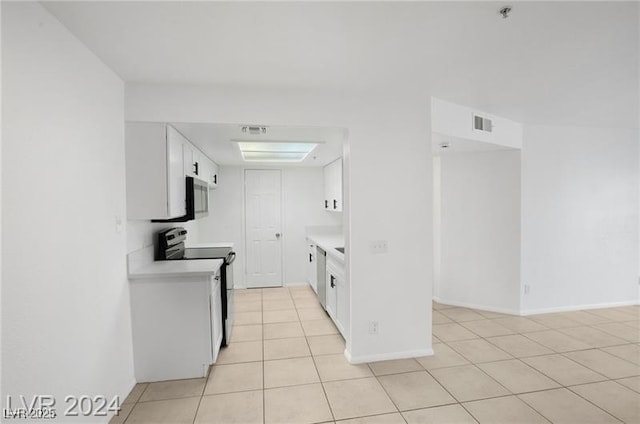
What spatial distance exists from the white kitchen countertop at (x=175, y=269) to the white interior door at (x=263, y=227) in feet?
8.49

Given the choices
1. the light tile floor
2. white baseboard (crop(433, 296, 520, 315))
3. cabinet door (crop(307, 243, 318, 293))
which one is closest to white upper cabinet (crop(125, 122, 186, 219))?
the light tile floor

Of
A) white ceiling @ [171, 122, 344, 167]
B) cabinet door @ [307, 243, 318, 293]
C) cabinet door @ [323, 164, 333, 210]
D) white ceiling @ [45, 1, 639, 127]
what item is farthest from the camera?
cabinet door @ [323, 164, 333, 210]

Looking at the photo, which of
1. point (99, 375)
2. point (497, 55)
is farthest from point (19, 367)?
point (497, 55)

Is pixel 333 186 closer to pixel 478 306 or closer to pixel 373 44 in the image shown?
pixel 478 306

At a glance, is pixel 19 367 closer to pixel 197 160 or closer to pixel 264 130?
pixel 264 130

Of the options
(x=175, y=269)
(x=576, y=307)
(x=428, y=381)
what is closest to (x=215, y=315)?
(x=175, y=269)

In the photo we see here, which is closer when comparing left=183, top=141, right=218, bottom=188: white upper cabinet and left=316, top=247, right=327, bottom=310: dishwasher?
left=183, top=141, right=218, bottom=188: white upper cabinet

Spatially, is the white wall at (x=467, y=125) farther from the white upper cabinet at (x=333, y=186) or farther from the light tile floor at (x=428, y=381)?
the light tile floor at (x=428, y=381)

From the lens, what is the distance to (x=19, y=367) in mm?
1385

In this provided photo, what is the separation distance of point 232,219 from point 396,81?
12.5 ft

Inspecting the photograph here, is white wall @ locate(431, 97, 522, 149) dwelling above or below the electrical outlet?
above

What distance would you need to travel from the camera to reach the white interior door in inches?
218

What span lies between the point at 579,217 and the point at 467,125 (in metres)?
2.27

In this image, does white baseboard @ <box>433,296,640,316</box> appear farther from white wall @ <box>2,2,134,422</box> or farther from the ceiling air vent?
white wall @ <box>2,2,134,422</box>
